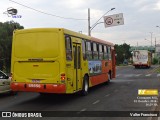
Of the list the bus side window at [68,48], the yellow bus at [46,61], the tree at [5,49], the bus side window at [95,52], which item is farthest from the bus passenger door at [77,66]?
the tree at [5,49]

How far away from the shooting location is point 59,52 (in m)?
13.7

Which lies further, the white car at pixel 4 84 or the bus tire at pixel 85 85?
the bus tire at pixel 85 85

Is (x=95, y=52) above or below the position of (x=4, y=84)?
above

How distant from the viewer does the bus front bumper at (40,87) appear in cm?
1346

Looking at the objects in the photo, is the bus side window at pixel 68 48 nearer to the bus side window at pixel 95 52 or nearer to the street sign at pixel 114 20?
the bus side window at pixel 95 52

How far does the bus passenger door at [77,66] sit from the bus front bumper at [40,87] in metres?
1.50

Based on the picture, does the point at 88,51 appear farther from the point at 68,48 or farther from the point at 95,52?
the point at 68,48

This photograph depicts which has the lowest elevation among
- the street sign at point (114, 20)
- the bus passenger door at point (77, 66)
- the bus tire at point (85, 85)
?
the bus tire at point (85, 85)

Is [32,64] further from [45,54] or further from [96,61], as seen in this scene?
[96,61]

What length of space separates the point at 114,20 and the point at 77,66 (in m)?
30.9

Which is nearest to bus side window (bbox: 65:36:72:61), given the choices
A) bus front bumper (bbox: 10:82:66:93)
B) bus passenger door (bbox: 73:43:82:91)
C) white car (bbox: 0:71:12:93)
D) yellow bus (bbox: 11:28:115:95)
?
yellow bus (bbox: 11:28:115:95)

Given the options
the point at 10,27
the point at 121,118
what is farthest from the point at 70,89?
the point at 10,27

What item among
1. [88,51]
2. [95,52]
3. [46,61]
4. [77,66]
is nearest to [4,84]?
[46,61]

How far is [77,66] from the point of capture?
611 inches
